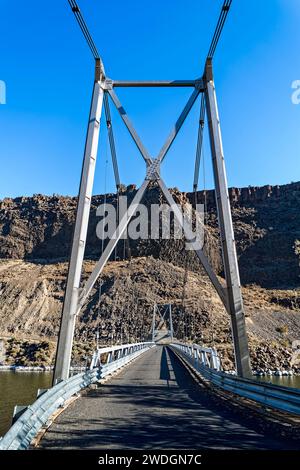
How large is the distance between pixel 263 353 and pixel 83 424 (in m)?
49.0

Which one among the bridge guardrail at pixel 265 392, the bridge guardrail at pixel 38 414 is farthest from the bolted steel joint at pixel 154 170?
the bridge guardrail at pixel 38 414

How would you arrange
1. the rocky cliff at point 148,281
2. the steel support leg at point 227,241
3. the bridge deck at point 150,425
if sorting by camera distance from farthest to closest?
the rocky cliff at point 148,281 < the steel support leg at point 227,241 < the bridge deck at point 150,425

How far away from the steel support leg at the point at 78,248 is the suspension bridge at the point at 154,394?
0.03 m

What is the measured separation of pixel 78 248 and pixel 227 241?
412 cm

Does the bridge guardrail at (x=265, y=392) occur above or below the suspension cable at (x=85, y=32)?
below

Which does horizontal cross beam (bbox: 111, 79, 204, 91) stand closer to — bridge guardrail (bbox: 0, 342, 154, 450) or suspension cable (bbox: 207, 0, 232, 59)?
suspension cable (bbox: 207, 0, 232, 59)

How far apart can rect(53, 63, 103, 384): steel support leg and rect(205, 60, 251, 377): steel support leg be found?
3.62 m

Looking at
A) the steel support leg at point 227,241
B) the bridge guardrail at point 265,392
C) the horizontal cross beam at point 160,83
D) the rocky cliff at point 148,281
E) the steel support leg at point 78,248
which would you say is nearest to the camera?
the bridge guardrail at point 265,392

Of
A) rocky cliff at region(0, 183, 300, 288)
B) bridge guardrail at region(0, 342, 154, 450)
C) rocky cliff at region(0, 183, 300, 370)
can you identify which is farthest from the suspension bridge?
rocky cliff at region(0, 183, 300, 288)

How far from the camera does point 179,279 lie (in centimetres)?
10769

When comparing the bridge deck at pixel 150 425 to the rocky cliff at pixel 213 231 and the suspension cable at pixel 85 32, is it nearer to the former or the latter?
the suspension cable at pixel 85 32

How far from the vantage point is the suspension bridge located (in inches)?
217

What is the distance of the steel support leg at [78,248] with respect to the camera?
33.9ft

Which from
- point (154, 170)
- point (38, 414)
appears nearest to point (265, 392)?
point (38, 414)
